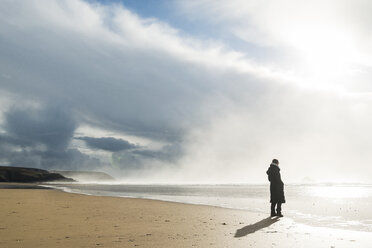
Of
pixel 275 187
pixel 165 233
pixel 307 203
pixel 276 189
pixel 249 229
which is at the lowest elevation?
pixel 165 233

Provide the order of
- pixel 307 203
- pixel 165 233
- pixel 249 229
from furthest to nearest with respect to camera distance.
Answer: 1. pixel 307 203
2. pixel 249 229
3. pixel 165 233

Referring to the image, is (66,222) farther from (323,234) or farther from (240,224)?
(323,234)

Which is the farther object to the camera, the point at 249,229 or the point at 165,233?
the point at 249,229

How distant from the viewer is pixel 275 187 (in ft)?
57.2

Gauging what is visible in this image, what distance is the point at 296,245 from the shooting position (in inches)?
349

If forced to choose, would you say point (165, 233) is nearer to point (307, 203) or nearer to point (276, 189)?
point (276, 189)

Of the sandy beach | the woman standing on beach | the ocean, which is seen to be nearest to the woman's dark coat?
the woman standing on beach

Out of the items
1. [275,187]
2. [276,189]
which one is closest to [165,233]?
[276,189]

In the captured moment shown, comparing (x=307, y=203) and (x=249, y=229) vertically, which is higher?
(x=307, y=203)

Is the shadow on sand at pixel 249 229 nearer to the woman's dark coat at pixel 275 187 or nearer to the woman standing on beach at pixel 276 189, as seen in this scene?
the woman standing on beach at pixel 276 189

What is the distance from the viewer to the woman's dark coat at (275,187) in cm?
1700

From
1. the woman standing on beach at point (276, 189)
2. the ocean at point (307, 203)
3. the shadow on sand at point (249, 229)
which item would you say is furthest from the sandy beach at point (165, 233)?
the woman standing on beach at point (276, 189)

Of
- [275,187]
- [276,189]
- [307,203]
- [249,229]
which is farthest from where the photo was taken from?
[307,203]

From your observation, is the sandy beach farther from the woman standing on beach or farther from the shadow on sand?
the woman standing on beach
